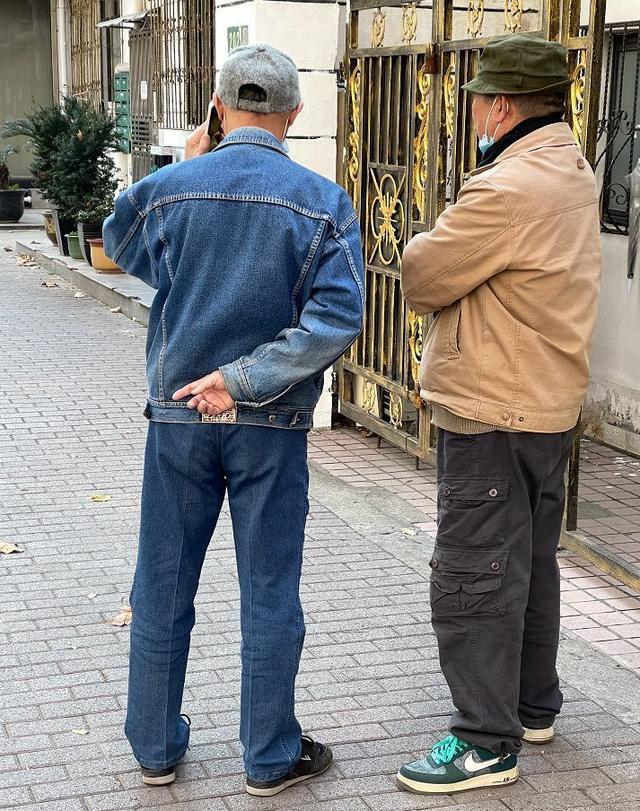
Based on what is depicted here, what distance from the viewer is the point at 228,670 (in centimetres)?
433

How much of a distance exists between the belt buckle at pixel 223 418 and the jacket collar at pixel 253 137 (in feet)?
2.34

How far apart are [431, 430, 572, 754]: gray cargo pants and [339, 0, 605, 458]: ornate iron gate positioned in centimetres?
312

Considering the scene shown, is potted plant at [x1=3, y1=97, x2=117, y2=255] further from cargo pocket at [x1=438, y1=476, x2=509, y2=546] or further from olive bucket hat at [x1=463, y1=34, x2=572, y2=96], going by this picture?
cargo pocket at [x1=438, y1=476, x2=509, y2=546]

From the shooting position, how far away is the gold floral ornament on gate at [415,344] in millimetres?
6848

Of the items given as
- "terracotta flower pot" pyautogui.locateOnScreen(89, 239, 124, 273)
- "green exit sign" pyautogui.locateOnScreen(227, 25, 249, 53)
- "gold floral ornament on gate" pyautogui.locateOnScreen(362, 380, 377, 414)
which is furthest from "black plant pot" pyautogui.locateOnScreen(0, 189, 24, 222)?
"gold floral ornament on gate" pyautogui.locateOnScreen(362, 380, 377, 414)

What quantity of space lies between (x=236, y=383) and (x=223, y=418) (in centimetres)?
13

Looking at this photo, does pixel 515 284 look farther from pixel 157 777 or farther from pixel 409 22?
pixel 409 22

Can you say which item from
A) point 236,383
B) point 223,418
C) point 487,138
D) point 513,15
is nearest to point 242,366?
point 236,383

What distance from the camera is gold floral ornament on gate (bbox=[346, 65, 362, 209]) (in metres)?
7.35

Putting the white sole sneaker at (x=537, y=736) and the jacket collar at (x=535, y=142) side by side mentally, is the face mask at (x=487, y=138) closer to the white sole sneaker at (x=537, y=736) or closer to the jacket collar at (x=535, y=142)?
the jacket collar at (x=535, y=142)

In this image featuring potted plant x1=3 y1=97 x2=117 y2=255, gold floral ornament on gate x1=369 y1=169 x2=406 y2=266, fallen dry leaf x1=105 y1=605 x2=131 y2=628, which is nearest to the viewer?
fallen dry leaf x1=105 y1=605 x2=131 y2=628

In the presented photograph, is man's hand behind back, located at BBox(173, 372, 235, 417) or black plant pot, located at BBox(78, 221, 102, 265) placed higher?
man's hand behind back, located at BBox(173, 372, 235, 417)

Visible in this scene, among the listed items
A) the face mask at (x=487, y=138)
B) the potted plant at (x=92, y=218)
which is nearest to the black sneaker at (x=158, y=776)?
the face mask at (x=487, y=138)

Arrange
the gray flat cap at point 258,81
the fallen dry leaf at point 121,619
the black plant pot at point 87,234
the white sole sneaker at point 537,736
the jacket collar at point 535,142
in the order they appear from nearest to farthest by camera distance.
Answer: the gray flat cap at point 258,81 < the jacket collar at point 535,142 < the white sole sneaker at point 537,736 < the fallen dry leaf at point 121,619 < the black plant pot at point 87,234
